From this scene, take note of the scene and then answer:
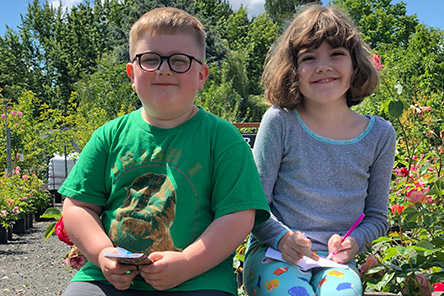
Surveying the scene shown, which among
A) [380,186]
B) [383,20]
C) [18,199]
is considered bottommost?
[18,199]

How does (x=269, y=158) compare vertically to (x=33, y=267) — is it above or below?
above

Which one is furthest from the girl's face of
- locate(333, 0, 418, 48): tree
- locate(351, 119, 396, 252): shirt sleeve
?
locate(333, 0, 418, 48): tree

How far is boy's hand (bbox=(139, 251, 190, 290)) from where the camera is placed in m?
1.27

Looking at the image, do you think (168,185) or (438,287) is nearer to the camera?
(168,185)

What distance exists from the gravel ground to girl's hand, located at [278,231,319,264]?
9.70 ft

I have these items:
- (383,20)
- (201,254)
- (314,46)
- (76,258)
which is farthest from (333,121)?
(383,20)

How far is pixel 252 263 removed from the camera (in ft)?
5.33

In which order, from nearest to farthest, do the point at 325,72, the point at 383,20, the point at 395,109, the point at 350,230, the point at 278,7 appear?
the point at 350,230
the point at 325,72
the point at 395,109
the point at 383,20
the point at 278,7

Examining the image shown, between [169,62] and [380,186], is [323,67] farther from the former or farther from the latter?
[169,62]

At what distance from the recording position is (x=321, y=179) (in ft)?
5.51

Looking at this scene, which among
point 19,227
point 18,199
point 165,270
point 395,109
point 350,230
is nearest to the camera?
point 165,270

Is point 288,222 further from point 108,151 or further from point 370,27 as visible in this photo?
point 370,27

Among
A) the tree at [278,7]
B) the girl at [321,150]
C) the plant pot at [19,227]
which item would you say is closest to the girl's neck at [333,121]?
the girl at [321,150]

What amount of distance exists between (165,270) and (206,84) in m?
14.1
